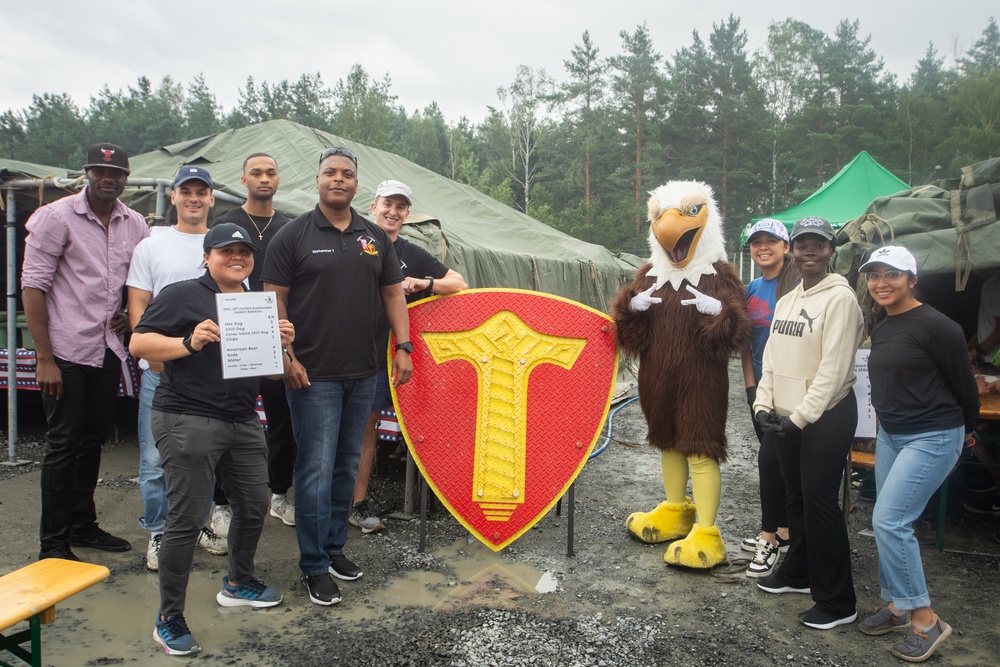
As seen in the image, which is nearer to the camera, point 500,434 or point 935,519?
point 500,434

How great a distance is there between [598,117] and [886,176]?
674 inches

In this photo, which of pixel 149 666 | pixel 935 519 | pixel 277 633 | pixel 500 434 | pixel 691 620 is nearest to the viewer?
pixel 149 666

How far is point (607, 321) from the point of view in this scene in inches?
144

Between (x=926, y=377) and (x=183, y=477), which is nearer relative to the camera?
(x=183, y=477)

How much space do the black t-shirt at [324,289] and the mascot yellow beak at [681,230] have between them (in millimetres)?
1598

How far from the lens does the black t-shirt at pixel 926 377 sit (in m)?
2.72

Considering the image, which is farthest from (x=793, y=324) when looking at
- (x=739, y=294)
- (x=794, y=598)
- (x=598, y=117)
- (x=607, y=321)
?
(x=598, y=117)

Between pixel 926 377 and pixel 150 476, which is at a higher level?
pixel 926 377

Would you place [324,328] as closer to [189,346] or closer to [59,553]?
[189,346]

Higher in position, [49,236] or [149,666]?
[49,236]

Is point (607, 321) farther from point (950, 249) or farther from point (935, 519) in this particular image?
point (935, 519)

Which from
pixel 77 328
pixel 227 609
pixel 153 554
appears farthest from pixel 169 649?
pixel 77 328

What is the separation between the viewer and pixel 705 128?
26.7m

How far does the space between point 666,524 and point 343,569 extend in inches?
69.3
